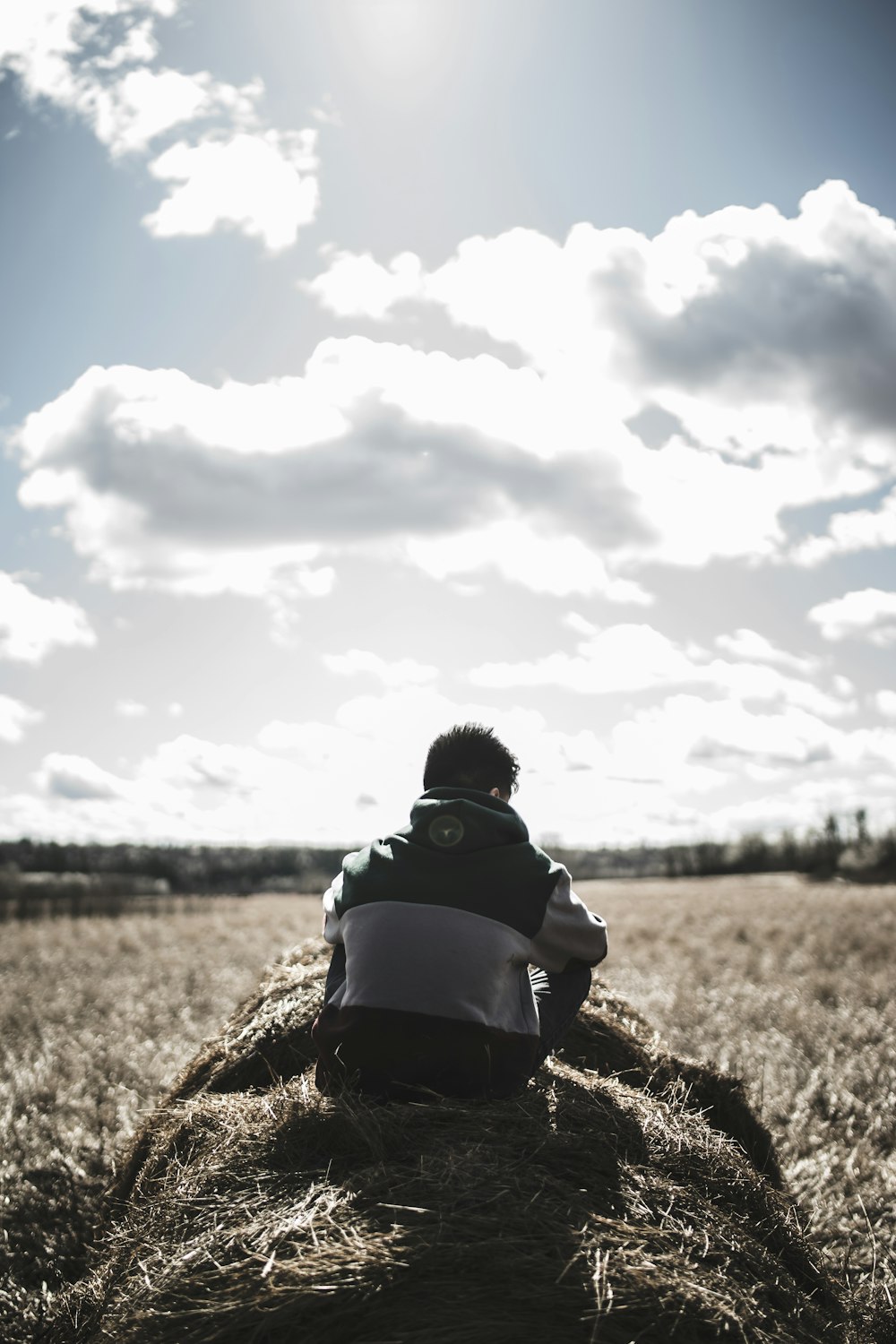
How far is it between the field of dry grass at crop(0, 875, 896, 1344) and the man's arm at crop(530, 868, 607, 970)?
1.73 m

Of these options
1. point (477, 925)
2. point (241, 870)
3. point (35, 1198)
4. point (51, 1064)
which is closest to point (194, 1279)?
point (477, 925)

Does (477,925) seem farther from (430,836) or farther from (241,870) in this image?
(241,870)

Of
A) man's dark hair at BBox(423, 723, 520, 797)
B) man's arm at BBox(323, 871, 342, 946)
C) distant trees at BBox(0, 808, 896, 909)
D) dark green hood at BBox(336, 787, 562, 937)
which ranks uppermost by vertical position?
man's dark hair at BBox(423, 723, 520, 797)

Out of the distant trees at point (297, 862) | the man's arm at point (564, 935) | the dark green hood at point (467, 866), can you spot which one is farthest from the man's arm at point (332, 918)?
the distant trees at point (297, 862)

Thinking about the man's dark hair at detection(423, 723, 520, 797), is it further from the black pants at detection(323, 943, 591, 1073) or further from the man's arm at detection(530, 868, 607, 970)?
the black pants at detection(323, 943, 591, 1073)

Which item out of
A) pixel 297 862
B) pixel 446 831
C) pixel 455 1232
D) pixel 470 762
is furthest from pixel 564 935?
pixel 297 862

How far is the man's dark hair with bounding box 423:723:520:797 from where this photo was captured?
3.78m

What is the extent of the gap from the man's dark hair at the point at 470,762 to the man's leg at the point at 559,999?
782mm

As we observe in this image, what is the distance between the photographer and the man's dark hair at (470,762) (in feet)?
12.4

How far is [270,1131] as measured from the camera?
2.99 meters

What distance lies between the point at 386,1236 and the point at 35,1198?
3572 millimetres

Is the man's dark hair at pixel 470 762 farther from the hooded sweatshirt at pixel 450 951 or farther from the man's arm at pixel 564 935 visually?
the man's arm at pixel 564 935

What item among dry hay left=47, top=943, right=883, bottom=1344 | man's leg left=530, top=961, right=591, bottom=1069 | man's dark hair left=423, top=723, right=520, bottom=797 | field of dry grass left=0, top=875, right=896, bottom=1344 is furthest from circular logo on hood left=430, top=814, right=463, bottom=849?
field of dry grass left=0, top=875, right=896, bottom=1344

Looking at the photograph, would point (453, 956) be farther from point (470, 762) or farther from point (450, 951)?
point (470, 762)
